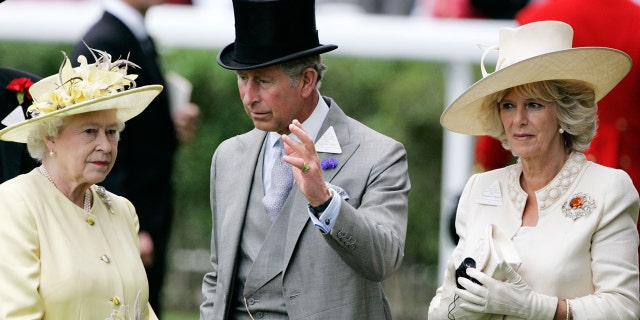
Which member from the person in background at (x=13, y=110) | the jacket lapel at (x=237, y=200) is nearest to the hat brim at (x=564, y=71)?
the jacket lapel at (x=237, y=200)

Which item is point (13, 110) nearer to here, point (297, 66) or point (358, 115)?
point (297, 66)

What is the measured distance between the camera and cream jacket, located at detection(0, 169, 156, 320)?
4.91 m

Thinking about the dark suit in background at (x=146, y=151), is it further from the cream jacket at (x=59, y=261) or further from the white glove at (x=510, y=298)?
the white glove at (x=510, y=298)

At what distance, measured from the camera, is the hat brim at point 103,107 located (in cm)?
512

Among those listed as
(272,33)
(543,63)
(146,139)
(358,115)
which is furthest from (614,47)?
(358,115)

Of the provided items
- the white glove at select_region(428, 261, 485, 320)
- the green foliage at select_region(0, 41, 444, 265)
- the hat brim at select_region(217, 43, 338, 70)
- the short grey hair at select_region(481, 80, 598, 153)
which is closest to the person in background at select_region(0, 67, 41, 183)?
the hat brim at select_region(217, 43, 338, 70)

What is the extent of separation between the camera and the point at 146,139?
7688mm

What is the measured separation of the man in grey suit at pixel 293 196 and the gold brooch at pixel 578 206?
75 centimetres

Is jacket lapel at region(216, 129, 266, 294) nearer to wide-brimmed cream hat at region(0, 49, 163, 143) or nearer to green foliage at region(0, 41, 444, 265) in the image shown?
wide-brimmed cream hat at region(0, 49, 163, 143)

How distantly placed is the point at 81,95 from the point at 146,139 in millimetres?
2470

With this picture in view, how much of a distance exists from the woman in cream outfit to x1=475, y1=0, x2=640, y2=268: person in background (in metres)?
1.50

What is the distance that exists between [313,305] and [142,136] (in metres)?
2.54

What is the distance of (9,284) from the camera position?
4.89 meters

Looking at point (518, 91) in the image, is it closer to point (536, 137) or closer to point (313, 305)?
point (536, 137)
